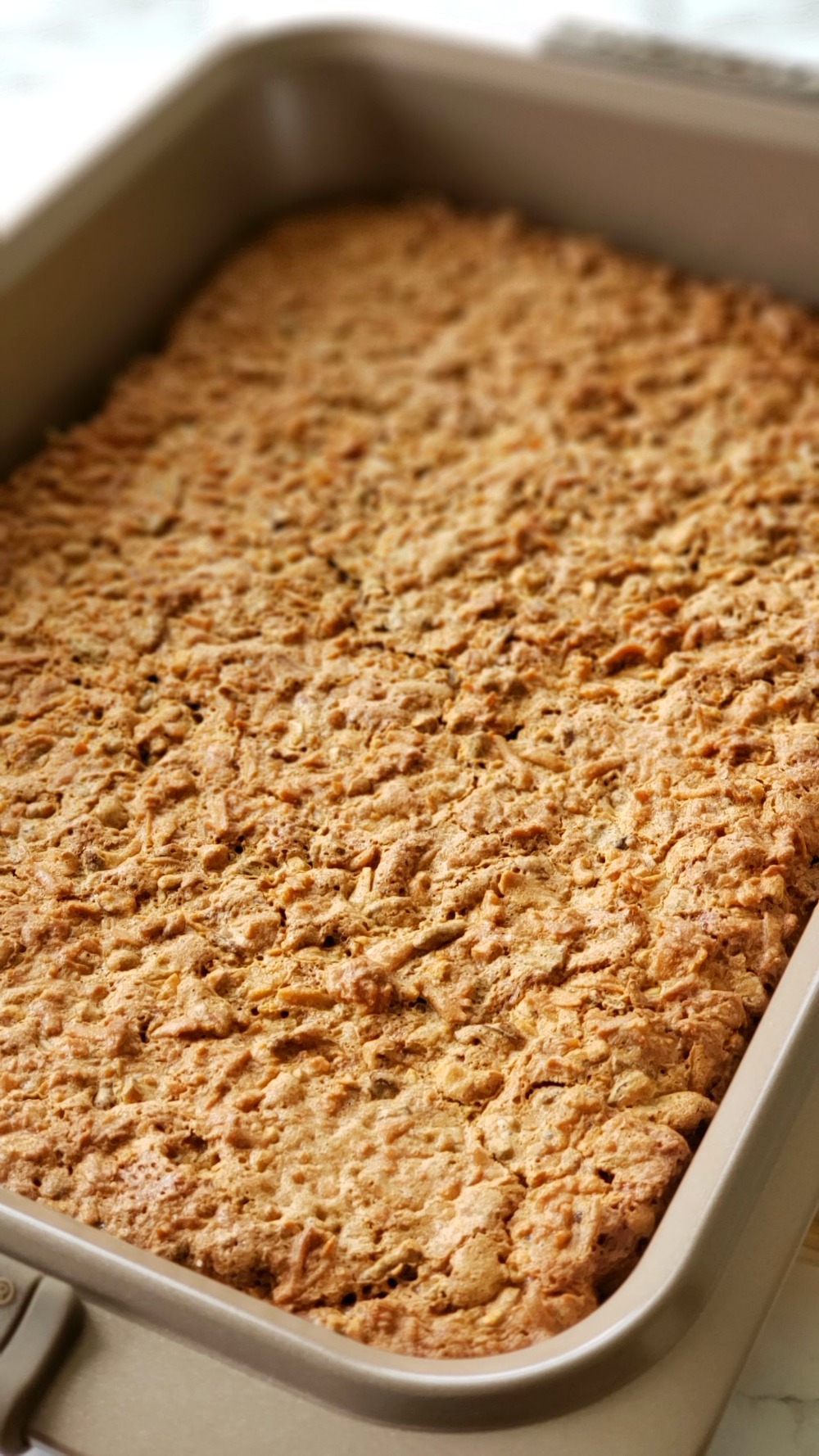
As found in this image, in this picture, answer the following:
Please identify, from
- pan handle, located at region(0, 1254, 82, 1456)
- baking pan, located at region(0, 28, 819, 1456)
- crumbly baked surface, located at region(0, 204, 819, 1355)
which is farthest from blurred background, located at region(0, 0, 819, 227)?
pan handle, located at region(0, 1254, 82, 1456)

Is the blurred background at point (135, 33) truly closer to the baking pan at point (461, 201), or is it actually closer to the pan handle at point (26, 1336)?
the baking pan at point (461, 201)

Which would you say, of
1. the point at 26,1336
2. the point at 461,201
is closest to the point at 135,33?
the point at 461,201

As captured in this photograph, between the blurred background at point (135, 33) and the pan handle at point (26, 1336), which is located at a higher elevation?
the blurred background at point (135, 33)

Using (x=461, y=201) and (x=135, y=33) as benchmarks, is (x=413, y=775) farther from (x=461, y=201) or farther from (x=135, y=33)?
(x=135, y=33)

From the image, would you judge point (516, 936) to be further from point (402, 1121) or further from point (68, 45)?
point (68, 45)

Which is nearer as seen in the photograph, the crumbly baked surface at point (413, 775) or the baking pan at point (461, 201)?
the baking pan at point (461, 201)

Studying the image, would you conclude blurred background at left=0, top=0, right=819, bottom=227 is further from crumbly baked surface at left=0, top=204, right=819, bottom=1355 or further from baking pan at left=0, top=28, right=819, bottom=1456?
crumbly baked surface at left=0, top=204, right=819, bottom=1355

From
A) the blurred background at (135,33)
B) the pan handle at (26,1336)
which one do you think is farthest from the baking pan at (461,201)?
the blurred background at (135,33)
